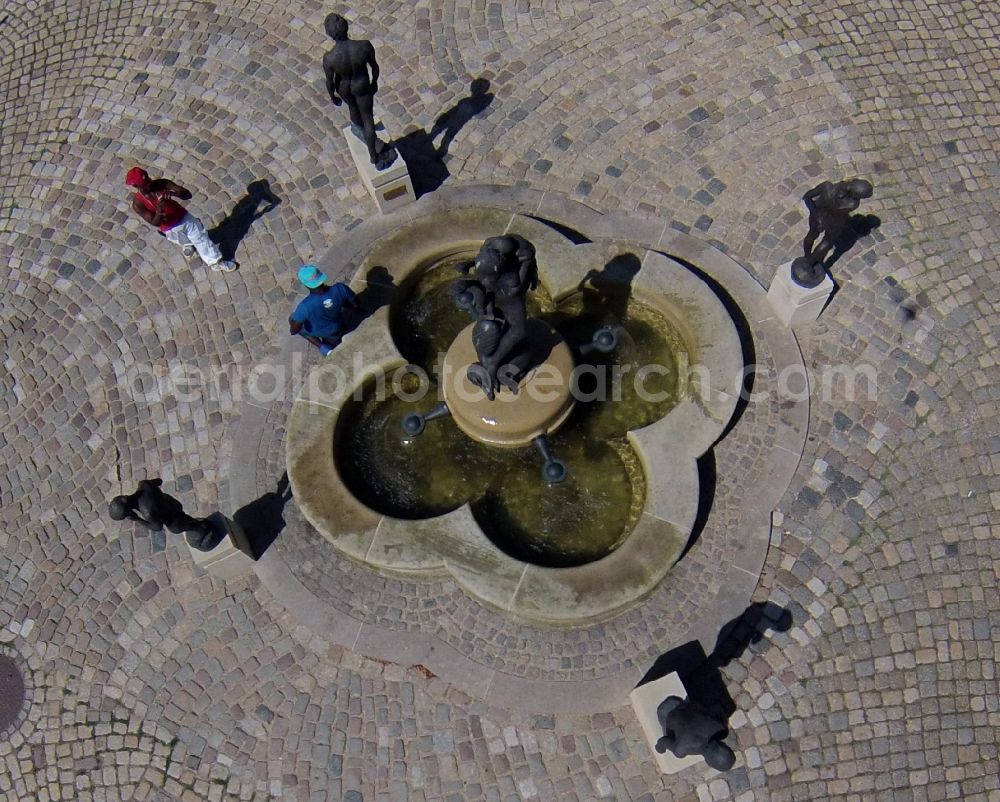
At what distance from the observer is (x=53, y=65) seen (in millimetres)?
14375

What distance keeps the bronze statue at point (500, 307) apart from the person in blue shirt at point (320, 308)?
78.9 inches

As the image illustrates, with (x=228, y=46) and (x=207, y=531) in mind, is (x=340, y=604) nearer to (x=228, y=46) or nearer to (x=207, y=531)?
(x=207, y=531)

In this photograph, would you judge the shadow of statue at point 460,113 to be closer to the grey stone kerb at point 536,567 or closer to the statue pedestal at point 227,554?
the grey stone kerb at point 536,567

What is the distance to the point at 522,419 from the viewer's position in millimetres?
10359

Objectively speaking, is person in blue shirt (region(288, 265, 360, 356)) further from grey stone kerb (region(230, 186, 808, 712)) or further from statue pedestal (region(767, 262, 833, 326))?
statue pedestal (region(767, 262, 833, 326))

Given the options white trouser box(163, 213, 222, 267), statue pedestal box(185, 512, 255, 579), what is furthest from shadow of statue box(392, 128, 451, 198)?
statue pedestal box(185, 512, 255, 579)

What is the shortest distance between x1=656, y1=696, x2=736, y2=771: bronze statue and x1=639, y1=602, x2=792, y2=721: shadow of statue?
1.13m

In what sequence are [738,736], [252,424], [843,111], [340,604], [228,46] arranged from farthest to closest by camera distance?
[228,46] → [843,111] → [252,424] → [340,604] → [738,736]

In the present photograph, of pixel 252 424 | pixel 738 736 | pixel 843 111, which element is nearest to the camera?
pixel 738 736

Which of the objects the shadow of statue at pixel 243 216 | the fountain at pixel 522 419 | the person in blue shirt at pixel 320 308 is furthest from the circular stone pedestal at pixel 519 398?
the shadow of statue at pixel 243 216

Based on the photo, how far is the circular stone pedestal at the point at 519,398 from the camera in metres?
10.4

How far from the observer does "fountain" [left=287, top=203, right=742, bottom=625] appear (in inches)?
387

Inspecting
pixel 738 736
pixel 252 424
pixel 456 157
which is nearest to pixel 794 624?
pixel 738 736

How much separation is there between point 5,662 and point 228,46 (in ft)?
33.8
